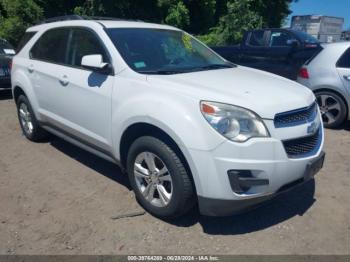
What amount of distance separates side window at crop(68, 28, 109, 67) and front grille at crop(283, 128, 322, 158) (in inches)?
77.7

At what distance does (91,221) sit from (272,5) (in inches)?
833

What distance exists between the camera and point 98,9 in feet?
52.7

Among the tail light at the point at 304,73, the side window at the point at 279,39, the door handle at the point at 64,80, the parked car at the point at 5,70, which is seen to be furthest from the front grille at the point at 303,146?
the parked car at the point at 5,70

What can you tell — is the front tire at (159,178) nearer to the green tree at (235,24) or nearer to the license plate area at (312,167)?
the license plate area at (312,167)

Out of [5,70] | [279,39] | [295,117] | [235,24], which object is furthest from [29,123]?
[235,24]

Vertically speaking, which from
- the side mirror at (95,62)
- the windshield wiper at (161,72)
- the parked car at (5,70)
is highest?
the side mirror at (95,62)

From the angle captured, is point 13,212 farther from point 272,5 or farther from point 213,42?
point 272,5

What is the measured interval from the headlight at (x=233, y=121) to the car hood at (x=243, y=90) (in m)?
0.05

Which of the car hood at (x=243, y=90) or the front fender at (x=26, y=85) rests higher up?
the car hood at (x=243, y=90)

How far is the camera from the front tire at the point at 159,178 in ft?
10.5

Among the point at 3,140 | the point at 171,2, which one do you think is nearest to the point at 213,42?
the point at 171,2

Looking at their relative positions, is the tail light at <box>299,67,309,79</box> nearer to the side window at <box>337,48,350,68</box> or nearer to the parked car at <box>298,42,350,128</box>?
the parked car at <box>298,42,350,128</box>

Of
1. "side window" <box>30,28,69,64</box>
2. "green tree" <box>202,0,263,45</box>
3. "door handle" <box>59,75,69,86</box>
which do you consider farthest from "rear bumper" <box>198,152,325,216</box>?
"green tree" <box>202,0,263,45</box>

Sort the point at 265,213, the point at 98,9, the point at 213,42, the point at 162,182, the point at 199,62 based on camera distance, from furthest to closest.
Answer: the point at 213,42 < the point at 98,9 < the point at 199,62 < the point at 265,213 < the point at 162,182
